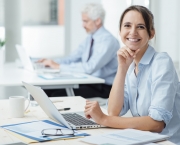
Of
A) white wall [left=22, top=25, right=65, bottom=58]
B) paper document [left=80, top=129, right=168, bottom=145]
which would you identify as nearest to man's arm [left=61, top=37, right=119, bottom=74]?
paper document [left=80, top=129, right=168, bottom=145]

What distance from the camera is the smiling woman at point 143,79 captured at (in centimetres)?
212

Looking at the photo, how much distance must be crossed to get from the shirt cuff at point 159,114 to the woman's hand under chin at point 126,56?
341 mm

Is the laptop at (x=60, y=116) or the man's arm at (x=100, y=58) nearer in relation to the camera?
the laptop at (x=60, y=116)

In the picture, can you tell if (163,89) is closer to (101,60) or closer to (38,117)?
(38,117)

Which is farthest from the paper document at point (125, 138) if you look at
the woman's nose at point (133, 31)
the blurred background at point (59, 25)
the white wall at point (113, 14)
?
the white wall at point (113, 14)

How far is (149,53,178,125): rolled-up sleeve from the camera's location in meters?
2.07

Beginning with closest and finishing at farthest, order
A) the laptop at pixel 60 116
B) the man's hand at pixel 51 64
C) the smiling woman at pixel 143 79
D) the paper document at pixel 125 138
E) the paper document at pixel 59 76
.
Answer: the paper document at pixel 125 138 → the laptop at pixel 60 116 → the smiling woman at pixel 143 79 → the paper document at pixel 59 76 → the man's hand at pixel 51 64

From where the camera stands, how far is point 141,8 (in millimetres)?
2322

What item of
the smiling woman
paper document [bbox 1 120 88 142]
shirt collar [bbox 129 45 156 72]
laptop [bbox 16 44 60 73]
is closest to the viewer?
paper document [bbox 1 120 88 142]

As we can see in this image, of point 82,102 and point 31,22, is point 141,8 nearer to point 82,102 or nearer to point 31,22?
point 82,102

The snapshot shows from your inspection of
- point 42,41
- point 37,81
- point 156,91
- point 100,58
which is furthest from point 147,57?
point 42,41

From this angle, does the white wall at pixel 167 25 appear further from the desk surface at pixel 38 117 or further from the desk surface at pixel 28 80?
the desk surface at pixel 38 117

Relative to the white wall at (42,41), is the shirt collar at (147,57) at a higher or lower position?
higher

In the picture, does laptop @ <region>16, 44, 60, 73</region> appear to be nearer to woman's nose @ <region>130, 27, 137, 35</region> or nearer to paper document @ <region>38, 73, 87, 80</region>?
paper document @ <region>38, 73, 87, 80</region>
